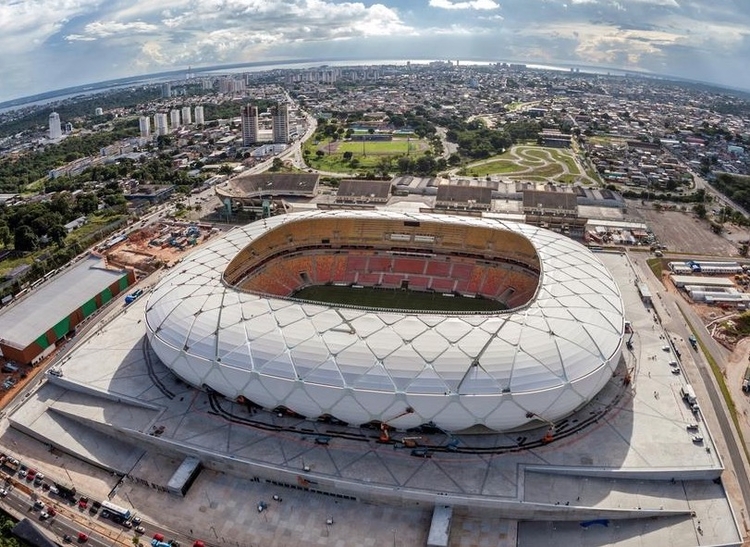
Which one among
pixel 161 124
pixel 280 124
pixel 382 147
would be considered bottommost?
pixel 161 124

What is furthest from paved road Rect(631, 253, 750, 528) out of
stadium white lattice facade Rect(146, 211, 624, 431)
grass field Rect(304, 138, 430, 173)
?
grass field Rect(304, 138, 430, 173)

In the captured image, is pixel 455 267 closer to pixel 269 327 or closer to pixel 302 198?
pixel 269 327

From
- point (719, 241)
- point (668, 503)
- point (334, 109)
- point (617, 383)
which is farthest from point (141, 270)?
point (334, 109)

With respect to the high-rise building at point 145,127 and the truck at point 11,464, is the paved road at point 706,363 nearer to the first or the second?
the truck at point 11,464

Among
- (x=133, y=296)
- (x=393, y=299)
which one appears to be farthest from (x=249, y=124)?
(x=393, y=299)

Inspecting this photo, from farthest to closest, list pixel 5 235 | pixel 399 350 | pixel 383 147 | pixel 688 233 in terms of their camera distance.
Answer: pixel 383 147, pixel 688 233, pixel 5 235, pixel 399 350

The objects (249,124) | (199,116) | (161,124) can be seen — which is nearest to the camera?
(249,124)

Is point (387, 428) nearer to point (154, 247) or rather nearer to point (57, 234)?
point (154, 247)

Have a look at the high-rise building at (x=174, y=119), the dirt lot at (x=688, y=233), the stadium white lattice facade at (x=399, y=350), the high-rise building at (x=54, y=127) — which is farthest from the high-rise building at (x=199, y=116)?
the stadium white lattice facade at (x=399, y=350)
